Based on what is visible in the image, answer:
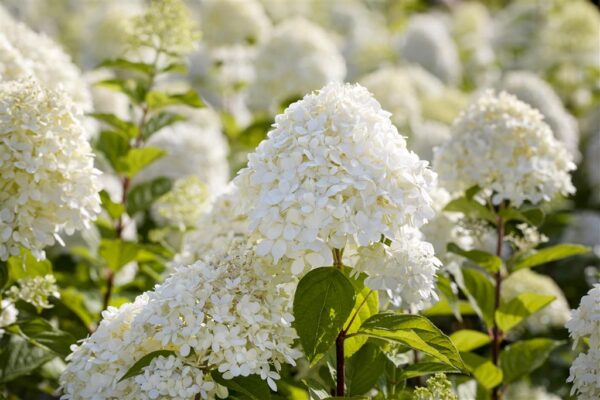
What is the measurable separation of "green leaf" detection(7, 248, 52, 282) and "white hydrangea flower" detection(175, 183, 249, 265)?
305 mm

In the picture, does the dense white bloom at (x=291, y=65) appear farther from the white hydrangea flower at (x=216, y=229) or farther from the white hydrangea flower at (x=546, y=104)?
the white hydrangea flower at (x=216, y=229)

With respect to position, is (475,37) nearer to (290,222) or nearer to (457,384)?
(457,384)

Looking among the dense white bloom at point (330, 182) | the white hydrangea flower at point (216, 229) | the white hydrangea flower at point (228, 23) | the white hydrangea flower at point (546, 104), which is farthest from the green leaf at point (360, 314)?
the white hydrangea flower at point (228, 23)

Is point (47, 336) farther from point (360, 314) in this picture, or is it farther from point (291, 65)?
point (291, 65)

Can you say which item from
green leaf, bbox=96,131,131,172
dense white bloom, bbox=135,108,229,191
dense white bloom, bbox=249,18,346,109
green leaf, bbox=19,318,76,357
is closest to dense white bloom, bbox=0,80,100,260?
green leaf, bbox=19,318,76,357

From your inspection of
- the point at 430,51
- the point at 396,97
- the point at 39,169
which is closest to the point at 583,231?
the point at 396,97

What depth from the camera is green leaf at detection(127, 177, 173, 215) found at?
234cm

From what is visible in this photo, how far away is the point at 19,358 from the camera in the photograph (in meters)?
1.90

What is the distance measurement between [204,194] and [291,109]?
0.87m

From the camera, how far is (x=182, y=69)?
88.6 inches

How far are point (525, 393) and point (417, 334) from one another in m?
1.48

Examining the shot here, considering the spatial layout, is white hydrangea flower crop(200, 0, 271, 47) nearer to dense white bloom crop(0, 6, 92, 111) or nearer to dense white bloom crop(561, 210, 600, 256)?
dense white bloom crop(0, 6, 92, 111)

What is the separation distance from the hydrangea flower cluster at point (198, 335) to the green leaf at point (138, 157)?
772 mm

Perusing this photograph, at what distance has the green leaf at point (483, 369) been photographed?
1868 millimetres
